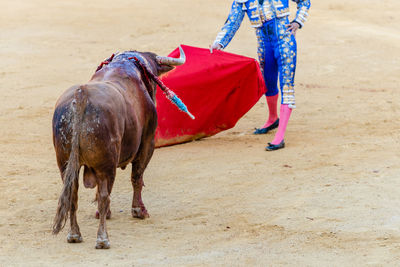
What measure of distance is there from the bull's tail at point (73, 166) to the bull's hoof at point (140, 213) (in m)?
0.85

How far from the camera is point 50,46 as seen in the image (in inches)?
427

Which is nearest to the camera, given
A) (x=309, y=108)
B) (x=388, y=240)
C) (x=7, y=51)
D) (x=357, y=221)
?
(x=388, y=240)

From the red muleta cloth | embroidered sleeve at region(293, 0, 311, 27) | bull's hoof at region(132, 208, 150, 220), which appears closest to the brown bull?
bull's hoof at region(132, 208, 150, 220)

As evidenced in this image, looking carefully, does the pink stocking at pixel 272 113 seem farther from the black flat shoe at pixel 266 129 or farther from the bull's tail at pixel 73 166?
the bull's tail at pixel 73 166

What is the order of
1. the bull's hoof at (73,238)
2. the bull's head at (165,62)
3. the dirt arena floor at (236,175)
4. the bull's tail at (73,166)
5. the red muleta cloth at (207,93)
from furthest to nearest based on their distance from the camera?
the red muleta cloth at (207,93)
the bull's head at (165,62)
the bull's hoof at (73,238)
the dirt arena floor at (236,175)
the bull's tail at (73,166)

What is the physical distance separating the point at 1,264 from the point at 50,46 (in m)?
7.48

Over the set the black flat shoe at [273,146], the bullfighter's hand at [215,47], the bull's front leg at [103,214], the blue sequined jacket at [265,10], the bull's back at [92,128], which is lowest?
the black flat shoe at [273,146]

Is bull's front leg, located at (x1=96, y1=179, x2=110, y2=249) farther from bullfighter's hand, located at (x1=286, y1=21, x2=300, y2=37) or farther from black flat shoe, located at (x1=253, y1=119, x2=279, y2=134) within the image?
black flat shoe, located at (x1=253, y1=119, x2=279, y2=134)

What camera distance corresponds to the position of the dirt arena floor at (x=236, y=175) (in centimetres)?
404

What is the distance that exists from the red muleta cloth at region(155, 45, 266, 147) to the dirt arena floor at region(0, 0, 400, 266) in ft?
0.56

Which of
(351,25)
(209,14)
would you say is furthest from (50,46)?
(351,25)

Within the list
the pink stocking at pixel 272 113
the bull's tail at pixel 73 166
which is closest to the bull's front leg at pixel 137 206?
the bull's tail at pixel 73 166

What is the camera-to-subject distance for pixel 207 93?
271 inches

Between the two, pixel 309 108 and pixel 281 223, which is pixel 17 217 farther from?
pixel 309 108
